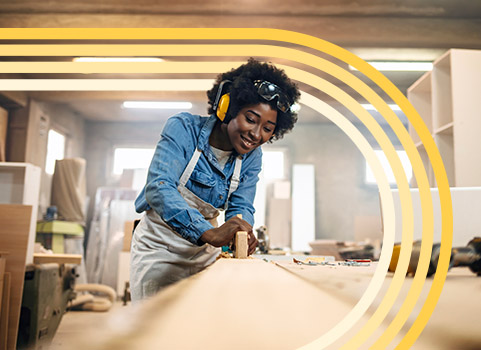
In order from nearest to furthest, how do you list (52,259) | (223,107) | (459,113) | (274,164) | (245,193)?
1. (223,107)
2. (245,193)
3. (459,113)
4. (52,259)
5. (274,164)

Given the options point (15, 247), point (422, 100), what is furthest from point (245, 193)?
point (422, 100)

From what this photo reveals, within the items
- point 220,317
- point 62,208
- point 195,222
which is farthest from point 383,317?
point 62,208

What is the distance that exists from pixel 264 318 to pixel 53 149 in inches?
415

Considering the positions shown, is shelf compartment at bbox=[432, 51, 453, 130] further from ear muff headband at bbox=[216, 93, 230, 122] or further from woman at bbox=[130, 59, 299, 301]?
ear muff headband at bbox=[216, 93, 230, 122]

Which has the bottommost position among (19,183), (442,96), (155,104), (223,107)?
(19,183)

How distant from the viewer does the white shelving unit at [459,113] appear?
420 cm

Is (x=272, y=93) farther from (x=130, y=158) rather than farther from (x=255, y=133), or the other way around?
(x=130, y=158)

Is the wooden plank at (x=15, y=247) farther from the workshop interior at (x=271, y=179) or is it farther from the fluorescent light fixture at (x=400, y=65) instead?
the fluorescent light fixture at (x=400, y=65)

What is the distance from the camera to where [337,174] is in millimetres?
11617

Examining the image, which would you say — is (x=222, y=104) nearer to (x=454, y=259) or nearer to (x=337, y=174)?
(x=454, y=259)

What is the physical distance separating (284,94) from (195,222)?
2.65 ft

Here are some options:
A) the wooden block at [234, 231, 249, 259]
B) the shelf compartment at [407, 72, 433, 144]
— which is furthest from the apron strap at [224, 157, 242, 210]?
the shelf compartment at [407, 72, 433, 144]

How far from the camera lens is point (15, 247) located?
4340mm

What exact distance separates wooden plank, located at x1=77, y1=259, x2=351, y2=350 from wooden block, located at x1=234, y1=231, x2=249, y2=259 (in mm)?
937
